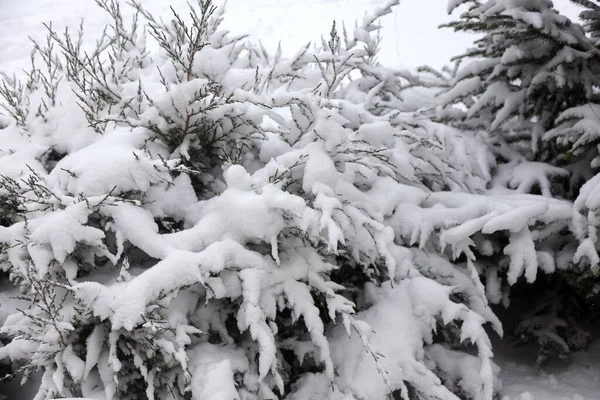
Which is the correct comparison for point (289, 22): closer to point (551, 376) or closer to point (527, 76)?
point (527, 76)

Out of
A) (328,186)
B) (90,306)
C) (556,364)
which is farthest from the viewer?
(556,364)

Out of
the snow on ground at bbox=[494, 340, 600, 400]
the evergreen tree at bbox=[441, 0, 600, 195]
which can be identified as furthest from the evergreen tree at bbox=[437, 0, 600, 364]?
the snow on ground at bbox=[494, 340, 600, 400]

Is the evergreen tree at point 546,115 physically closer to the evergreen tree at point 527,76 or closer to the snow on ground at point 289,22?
the evergreen tree at point 527,76

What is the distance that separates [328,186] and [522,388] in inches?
67.7

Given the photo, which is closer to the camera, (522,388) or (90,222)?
(90,222)

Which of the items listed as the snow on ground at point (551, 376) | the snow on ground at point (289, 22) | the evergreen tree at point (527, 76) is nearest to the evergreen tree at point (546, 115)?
the evergreen tree at point (527, 76)

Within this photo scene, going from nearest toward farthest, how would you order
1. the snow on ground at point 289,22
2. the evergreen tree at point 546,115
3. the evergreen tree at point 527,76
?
1. the evergreen tree at point 546,115
2. the evergreen tree at point 527,76
3. the snow on ground at point 289,22

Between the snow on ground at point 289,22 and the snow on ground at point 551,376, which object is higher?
the snow on ground at point 289,22

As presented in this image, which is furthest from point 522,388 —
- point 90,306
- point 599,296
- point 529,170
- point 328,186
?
point 90,306

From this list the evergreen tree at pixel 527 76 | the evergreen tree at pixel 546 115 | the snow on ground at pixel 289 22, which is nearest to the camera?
the evergreen tree at pixel 546 115

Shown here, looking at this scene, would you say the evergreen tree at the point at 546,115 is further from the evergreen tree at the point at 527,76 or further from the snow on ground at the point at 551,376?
the snow on ground at the point at 551,376

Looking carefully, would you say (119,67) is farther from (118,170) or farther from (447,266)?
(447,266)

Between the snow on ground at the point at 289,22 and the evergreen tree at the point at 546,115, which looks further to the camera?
the snow on ground at the point at 289,22

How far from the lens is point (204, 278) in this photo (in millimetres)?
1718
